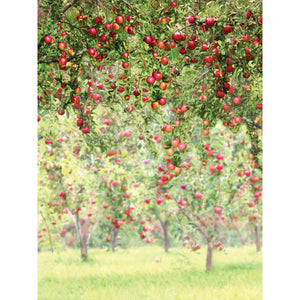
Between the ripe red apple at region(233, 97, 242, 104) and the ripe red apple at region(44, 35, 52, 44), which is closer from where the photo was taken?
the ripe red apple at region(44, 35, 52, 44)

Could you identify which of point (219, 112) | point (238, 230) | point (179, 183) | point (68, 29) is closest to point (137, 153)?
point (179, 183)

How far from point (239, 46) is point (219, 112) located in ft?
1.65

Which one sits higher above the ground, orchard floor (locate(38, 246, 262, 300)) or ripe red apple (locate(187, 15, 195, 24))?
ripe red apple (locate(187, 15, 195, 24))

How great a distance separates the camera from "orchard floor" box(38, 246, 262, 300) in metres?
3.59

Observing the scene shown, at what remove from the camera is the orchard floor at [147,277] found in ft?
11.8

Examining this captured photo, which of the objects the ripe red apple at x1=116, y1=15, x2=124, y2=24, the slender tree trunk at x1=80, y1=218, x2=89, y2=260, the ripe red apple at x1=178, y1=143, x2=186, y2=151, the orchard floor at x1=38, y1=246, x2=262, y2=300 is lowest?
the orchard floor at x1=38, y1=246, x2=262, y2=300

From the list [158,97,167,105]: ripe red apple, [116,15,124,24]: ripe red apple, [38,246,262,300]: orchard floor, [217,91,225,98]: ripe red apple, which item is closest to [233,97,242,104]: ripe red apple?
[217,91,225,98]: ripe red apple

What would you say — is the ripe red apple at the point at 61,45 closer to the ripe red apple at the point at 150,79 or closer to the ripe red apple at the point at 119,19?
the ripe red apple at the point at 119,19

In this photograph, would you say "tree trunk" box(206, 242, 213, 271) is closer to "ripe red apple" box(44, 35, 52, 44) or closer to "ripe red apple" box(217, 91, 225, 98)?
"ripe red apple" box(217, 91, 225, 98)

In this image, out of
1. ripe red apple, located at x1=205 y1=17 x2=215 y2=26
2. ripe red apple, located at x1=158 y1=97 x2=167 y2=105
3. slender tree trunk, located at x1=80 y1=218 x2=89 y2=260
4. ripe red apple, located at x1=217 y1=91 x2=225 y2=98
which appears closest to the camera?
ripe red apple, located at x1=205 y1=17 x2=215 y2=26
